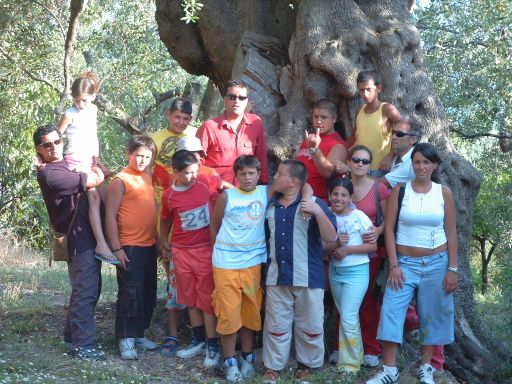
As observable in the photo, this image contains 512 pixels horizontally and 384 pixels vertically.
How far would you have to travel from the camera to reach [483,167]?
607 inches

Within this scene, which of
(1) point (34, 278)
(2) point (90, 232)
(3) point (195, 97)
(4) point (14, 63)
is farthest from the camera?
(3) point (195, 97)

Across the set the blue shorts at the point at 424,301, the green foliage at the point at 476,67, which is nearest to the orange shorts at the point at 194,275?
the blue shorts at the point at 424,301

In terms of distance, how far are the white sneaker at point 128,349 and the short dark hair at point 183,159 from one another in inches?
61.3

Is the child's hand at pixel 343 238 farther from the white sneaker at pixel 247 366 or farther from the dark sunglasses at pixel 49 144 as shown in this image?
the dark sunglasses at pixel 49 144

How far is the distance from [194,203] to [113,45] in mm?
10401

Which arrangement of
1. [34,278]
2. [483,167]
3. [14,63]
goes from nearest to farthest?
[34,278] → [14,63] → [483,167]

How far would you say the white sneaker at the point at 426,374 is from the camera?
6.07 meters

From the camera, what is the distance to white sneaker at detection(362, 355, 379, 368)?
6.47m

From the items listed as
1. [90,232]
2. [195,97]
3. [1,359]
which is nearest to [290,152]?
[90,232]

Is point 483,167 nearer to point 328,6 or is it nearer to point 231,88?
point 328,6

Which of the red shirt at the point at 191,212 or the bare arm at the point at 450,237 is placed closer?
the bare arm at the point at 450,237

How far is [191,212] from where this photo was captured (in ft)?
21.2

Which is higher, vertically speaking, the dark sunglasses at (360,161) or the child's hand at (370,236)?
the dark sunglasses at (360,161)

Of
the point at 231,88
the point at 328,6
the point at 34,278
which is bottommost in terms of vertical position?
the point at 34,278
